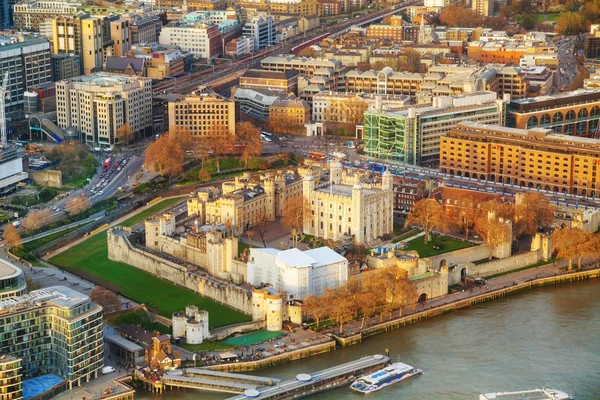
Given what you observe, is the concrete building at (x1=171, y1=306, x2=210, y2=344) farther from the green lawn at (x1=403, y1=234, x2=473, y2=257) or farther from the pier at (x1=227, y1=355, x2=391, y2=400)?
the green lawn at (x1=403, y1=234, x2=473, y2=257)

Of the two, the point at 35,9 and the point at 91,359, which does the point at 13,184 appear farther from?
the point at 35,9

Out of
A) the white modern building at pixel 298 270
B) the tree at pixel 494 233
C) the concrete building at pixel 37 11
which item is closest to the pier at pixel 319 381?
the white modern building at pixel 298 270

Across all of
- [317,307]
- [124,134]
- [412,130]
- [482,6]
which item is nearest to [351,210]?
[317,307]

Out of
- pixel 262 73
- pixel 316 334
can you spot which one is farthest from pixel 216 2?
pixel 316 334

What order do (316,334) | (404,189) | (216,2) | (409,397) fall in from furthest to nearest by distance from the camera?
(216,2) < (404,189) < (316,334) < (409,397)

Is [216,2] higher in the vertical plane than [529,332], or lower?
higher

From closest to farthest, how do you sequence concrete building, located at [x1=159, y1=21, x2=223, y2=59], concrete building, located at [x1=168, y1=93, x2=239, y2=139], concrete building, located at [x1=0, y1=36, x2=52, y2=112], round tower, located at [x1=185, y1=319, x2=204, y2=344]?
round tower, located at [x1=185, y1=319, x2=204, y2=344] → concrete building, located at [x1=168, y1=93, x2=239, y2=139] → concrete building, located at [x1=0, y1=36, x2=52, y2=112] → concrete building, located at [x1=159, y1=21, x2=223, y2=59]

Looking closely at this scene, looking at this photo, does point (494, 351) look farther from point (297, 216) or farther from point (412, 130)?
point (412, 130)

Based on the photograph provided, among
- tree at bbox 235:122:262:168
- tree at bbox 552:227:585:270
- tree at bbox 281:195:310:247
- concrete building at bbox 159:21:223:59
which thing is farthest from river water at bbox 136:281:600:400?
concrete building at bbox 159:21:223:59
